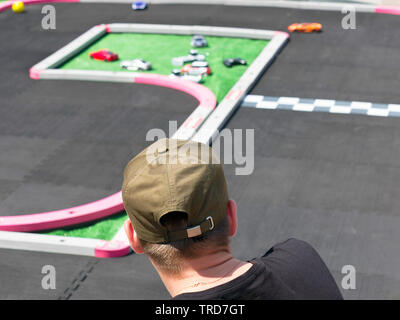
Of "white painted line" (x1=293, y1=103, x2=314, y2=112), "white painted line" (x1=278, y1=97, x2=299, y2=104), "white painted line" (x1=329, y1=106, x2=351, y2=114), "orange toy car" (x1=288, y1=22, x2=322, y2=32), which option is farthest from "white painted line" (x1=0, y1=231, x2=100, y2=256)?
"orange toy car" (x1=288, y1=22, x2=322, y2=32)

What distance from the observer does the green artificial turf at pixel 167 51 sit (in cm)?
1130

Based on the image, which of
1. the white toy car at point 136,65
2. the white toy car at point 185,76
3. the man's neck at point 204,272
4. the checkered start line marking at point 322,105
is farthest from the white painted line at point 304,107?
the man's neck at point 204,272

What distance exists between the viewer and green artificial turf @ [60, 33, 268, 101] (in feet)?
37.1

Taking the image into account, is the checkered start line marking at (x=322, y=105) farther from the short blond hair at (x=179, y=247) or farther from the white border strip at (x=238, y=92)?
the short blond hair at (x=179, y=247)

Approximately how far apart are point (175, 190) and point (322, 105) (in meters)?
8.10

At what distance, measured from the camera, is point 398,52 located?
11758 millimetres

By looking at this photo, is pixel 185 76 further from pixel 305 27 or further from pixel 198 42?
pixel 305 27

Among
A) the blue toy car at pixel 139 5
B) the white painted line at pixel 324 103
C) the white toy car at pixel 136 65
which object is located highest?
the white painted line at pixel 324 103

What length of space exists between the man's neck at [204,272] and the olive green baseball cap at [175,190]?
10 cm

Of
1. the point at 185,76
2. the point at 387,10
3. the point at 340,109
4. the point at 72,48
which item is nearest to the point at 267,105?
the point at 340,109

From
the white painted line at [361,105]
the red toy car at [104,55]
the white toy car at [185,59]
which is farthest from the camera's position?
the red toy car at [104,55]

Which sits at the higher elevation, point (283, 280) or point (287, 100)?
point (283, 280)

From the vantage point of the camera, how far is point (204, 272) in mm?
2027

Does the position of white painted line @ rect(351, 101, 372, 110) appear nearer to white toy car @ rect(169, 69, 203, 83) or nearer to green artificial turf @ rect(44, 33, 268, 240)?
green artificial turf @ rect(44, 33, 268, 240)
